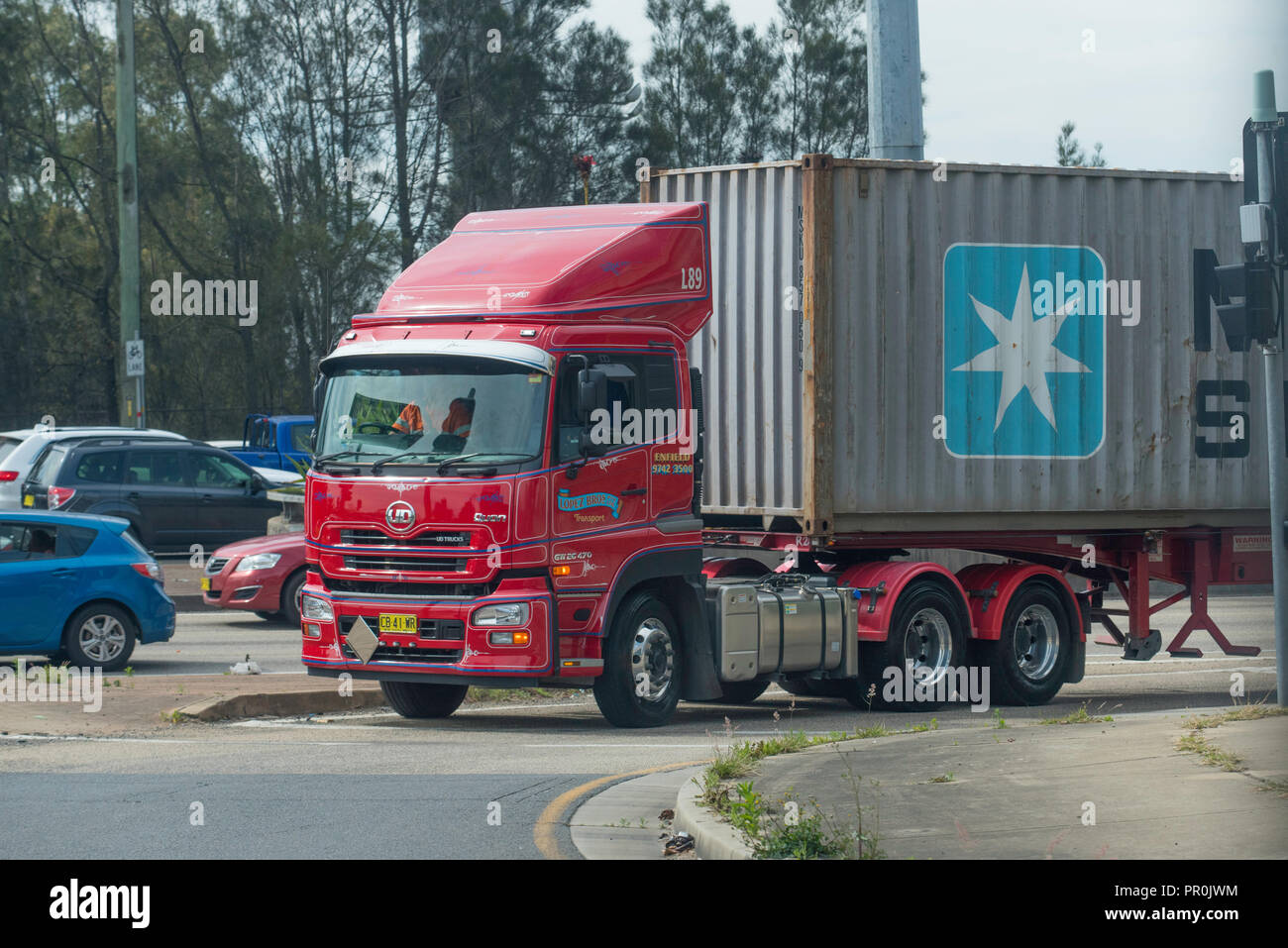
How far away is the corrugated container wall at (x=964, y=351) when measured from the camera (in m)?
14.0

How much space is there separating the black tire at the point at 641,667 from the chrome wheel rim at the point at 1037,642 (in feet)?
10.9

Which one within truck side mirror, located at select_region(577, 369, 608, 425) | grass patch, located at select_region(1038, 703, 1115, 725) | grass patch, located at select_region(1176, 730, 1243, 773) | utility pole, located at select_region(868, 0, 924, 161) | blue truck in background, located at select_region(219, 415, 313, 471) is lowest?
grass patch, located at select_region(1038, 703, 1115, 725)

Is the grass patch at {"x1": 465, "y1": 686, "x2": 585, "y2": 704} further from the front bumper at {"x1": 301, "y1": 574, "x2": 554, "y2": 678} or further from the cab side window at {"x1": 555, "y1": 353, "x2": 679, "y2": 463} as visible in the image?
the cab side window at {"x1": 555, "y1": 353, "x2": 679, "y2": 463}

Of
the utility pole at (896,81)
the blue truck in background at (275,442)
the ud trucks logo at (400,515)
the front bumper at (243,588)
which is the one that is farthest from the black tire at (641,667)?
the blue truck in background at (275,442)

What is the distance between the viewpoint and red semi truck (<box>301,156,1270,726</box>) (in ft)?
39.7

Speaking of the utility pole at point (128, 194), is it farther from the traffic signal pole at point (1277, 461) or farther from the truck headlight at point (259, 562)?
the traffic signal pole at point (1277, 461)

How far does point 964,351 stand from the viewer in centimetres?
1434

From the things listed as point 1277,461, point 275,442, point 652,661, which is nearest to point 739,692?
point 652,661

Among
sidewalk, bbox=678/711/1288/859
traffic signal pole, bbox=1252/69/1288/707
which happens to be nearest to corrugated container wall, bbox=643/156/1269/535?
traffic signal pole, bbox=1252/69/1288/707

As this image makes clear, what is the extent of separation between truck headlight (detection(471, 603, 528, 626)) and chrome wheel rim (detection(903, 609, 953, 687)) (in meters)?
3.79

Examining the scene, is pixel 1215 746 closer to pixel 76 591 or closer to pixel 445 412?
pixel 445 412

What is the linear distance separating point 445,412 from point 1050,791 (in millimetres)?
5138
